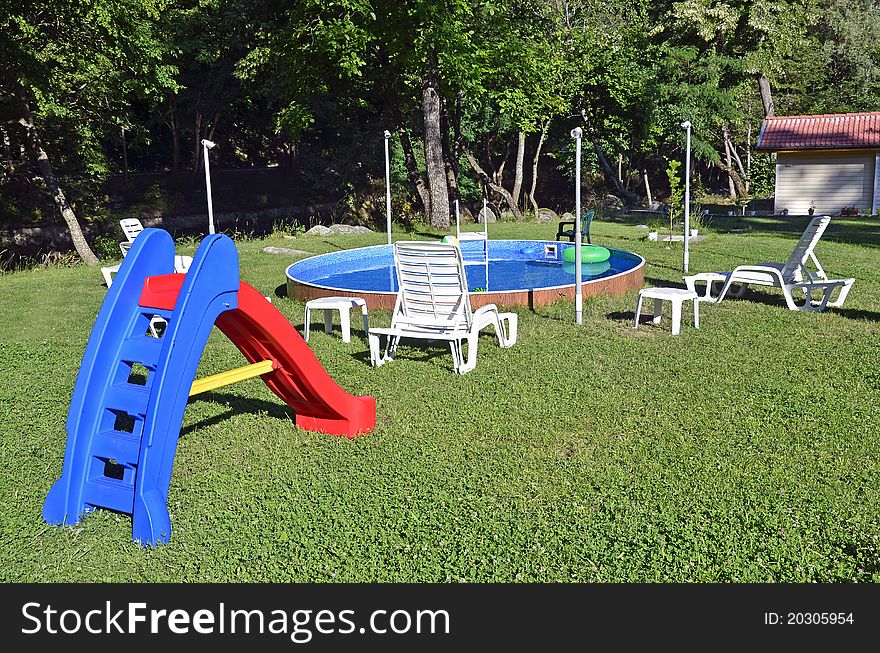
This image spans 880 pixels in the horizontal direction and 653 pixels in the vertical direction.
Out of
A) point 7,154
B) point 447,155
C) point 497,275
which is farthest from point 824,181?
point 7,154

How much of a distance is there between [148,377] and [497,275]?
1069 cm

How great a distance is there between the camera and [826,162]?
81.6 feet

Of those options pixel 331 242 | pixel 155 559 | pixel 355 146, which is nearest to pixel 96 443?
pixel 155 559

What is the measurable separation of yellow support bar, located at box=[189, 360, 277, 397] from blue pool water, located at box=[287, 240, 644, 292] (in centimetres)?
716

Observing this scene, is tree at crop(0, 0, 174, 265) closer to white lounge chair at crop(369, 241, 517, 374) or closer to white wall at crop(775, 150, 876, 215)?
white lounge chair at crop(369, 241, 517, 374)

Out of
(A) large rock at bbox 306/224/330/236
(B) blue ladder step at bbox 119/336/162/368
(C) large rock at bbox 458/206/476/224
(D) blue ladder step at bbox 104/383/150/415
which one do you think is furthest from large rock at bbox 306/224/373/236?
(D) blue ladder step at bbox 104/383/150/415

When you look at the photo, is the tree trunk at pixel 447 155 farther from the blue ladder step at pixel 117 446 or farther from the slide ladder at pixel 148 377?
the blue ladder step at pixel 117 446

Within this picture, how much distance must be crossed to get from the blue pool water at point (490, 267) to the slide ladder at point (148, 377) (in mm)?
7663

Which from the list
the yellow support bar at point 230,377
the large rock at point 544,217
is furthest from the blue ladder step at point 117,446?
the large rock at point 544,217

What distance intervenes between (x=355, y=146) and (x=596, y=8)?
9.92 meters

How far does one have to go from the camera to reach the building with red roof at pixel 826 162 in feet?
79.6

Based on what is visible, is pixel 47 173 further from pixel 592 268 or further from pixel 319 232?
pixel 592 268

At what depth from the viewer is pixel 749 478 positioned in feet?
16.1

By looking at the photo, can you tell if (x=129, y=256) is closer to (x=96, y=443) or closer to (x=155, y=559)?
(x=96, y=443)
